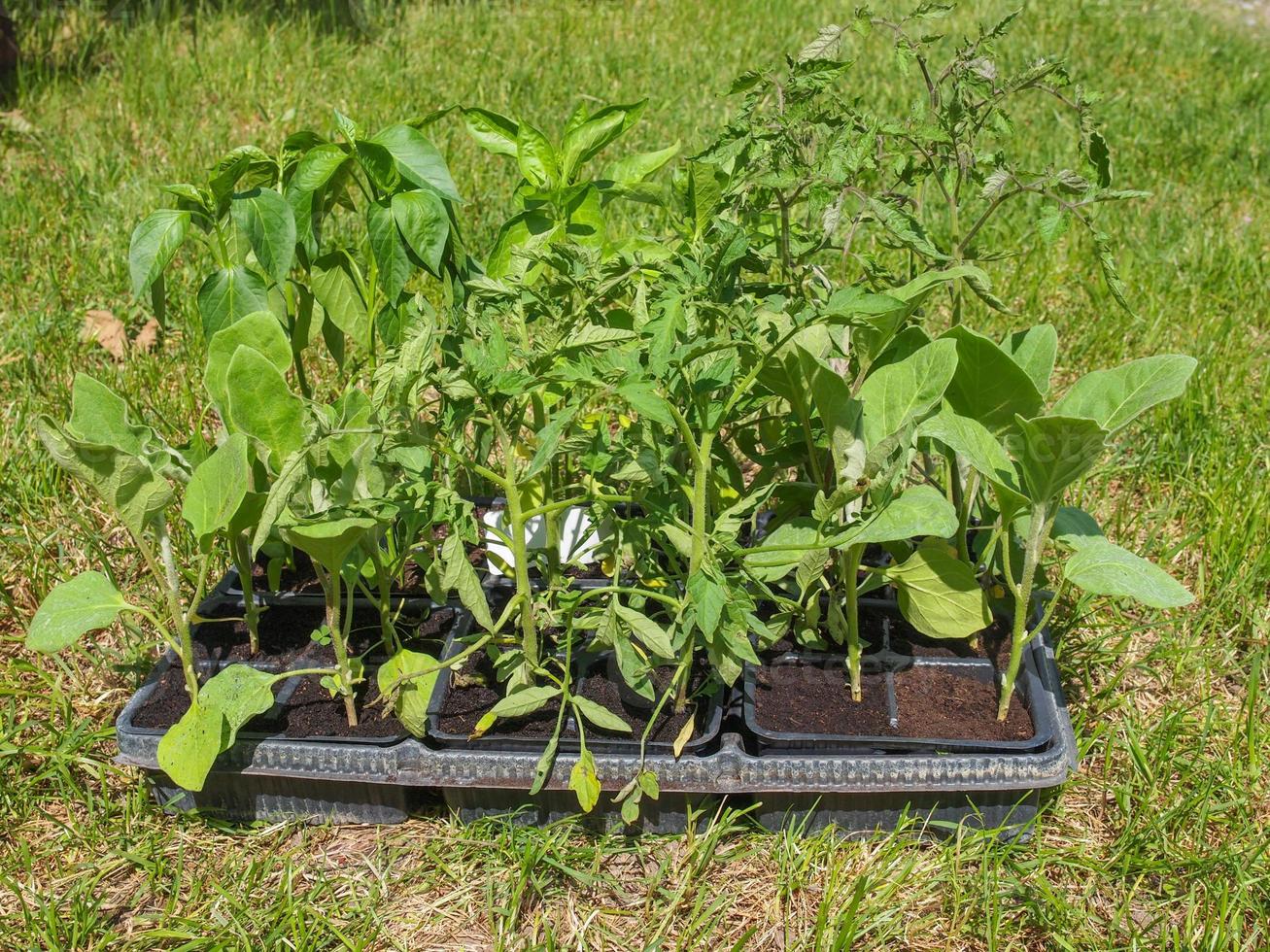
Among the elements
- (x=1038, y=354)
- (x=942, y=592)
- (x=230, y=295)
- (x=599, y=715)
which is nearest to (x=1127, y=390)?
(x=1038, y=354)

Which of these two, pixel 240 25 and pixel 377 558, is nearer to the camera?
pixel 377 558

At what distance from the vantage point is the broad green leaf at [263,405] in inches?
63.1

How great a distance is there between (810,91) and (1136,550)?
1.23m

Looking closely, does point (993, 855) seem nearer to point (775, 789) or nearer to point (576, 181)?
point (775, 789)

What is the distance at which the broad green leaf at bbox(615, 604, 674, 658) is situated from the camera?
5.05 feet

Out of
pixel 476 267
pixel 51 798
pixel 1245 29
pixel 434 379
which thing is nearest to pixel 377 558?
pixel 434 379

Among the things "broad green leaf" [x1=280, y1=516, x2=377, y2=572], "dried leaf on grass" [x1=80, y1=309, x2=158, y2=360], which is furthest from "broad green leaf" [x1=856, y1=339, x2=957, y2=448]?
"dried leaf on grass" [x1=80, y1=309, x2=158, y2=360]

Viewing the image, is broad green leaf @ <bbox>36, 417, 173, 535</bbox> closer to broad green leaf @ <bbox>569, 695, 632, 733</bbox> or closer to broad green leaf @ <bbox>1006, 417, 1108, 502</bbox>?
broad green leaf @ <bbox>569, 695, 632, 733</bbox>

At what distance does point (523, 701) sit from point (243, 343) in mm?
655

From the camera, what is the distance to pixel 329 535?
4.86 ft

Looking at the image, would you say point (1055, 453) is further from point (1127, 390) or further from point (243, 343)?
point (243, 343)

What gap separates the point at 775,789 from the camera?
1634 mm

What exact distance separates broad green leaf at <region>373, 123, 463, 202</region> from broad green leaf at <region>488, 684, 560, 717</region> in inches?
28.1

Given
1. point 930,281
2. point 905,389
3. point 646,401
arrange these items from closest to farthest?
point 646,401
point 930,281
point 905,389
